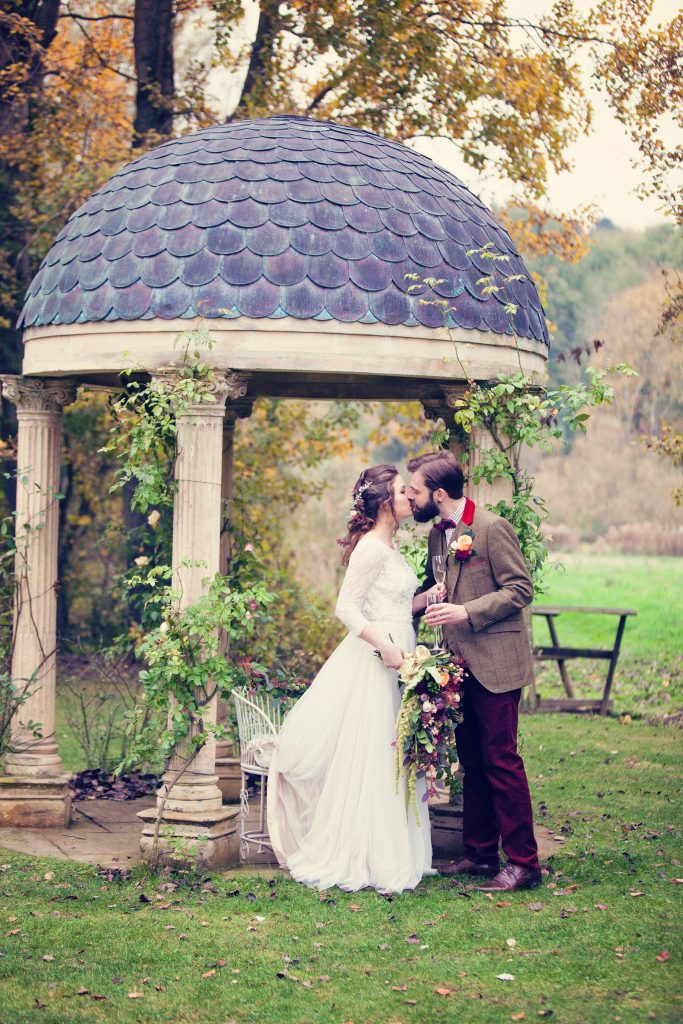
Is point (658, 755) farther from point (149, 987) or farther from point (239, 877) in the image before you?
point (149, 987)

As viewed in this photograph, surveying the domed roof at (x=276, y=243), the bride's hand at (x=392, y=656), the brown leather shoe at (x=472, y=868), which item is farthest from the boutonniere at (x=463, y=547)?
the brown leather shoe at (x=472, y=868)

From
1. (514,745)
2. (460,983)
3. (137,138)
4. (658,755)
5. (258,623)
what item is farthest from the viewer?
(137,138)

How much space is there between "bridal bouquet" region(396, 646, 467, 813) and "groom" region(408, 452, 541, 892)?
138 millimetres

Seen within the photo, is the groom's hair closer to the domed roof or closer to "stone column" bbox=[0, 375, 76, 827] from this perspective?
the domed roof

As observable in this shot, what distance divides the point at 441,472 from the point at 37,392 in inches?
109

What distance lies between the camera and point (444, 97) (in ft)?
44.8

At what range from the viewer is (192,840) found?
248 inches

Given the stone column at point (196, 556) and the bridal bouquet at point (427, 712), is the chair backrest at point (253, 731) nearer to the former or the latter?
the stone column at point (196, 556)

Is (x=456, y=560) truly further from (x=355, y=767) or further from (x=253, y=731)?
(x=253, y=731)

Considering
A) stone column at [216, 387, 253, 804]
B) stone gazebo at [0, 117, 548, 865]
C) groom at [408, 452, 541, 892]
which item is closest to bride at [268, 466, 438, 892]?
groom at [408, 452, 541, 892]

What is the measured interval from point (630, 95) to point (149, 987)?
37.1ft

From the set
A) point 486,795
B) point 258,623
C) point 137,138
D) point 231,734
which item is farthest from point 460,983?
point 137,138

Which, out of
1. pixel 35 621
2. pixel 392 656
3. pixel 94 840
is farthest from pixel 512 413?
pixel 94 840

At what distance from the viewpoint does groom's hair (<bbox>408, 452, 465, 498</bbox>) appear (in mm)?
6082
